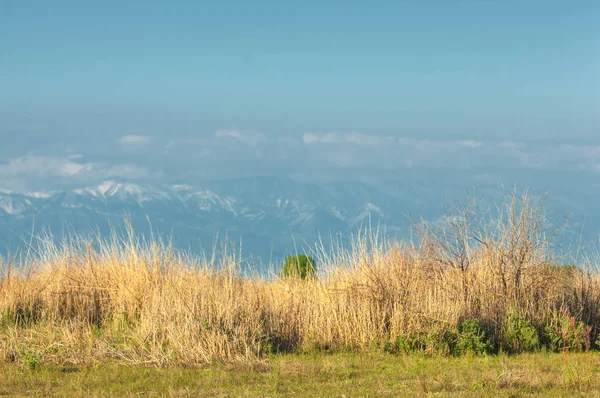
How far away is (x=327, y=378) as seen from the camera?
9617mm

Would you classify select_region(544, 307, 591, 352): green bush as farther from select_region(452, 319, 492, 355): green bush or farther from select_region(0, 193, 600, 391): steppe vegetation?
select_region(452, 319, 492, 355): green bush

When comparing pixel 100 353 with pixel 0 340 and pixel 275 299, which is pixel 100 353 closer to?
pixel 0 340

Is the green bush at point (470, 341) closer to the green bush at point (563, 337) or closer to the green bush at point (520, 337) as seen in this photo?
the green bush at point (520, 337)

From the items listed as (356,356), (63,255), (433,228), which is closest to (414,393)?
(356,356)

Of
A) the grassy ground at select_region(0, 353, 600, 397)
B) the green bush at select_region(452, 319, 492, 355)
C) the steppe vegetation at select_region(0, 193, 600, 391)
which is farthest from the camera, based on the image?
the green bush at select_region(452, 319, 492, 355)

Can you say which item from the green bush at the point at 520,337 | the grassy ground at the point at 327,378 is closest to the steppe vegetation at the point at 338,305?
the green bush at the point at 520,337

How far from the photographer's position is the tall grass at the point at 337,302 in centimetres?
1127

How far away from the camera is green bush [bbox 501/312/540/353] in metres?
11.9

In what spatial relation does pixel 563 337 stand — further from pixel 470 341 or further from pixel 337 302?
pixel 337 302

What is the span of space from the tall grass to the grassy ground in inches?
21.1

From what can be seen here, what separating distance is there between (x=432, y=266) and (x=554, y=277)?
237cm

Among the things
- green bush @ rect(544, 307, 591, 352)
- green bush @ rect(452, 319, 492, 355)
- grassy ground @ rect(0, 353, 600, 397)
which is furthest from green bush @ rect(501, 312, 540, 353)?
grassy ground @ rect(0, 353, 600, 397)

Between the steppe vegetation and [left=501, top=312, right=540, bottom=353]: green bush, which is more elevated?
the steppe vegetation

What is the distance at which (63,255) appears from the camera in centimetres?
1611
